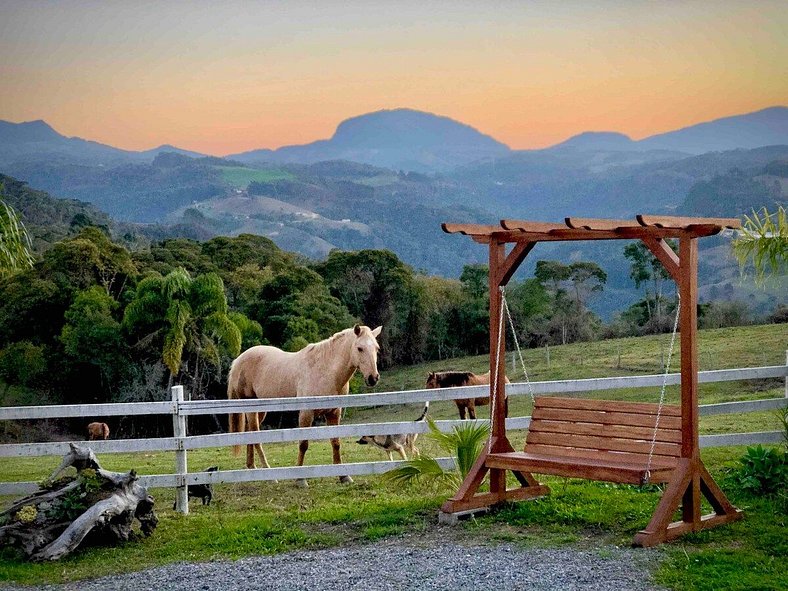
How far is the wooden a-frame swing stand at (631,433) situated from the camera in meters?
7.22

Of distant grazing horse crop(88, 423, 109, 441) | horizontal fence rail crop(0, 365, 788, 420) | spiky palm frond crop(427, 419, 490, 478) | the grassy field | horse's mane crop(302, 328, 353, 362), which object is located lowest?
distant grazing horse crop(88, 423, 109, 441)

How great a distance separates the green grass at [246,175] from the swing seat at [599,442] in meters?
107

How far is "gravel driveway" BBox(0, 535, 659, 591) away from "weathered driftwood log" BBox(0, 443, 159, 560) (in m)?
0.74

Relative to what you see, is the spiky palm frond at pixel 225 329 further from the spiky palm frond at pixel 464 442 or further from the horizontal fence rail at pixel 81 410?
the spiky palm frond at pixel 464 442

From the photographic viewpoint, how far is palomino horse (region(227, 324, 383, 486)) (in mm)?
11180

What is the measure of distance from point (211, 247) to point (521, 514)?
4342 centimetres

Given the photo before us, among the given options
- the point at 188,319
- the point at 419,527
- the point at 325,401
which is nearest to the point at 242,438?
the point at 325,401

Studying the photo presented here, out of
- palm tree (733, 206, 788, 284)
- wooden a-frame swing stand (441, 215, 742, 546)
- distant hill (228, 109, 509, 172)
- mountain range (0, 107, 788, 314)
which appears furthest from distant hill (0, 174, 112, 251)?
distant hill (228, 109, 509, 172)

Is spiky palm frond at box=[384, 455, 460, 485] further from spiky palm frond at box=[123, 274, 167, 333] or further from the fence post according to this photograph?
spiky palm frond at box=[123, 274, 167, 333]

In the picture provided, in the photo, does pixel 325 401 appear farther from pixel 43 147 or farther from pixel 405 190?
pixel 405 190

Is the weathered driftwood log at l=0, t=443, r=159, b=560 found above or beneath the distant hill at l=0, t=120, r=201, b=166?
beneath

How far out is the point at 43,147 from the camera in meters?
84.5

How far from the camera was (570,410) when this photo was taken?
8312 millimetres

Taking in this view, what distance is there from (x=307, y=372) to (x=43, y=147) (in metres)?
79.8
